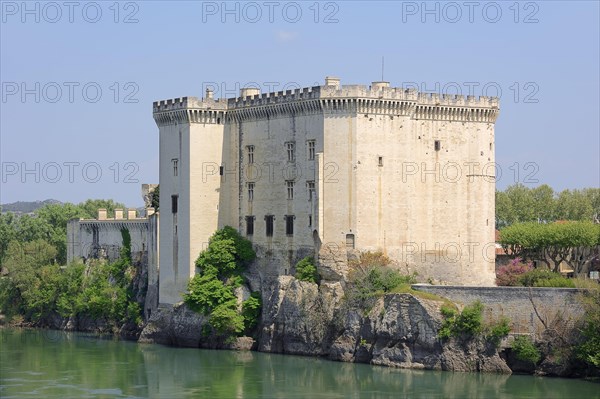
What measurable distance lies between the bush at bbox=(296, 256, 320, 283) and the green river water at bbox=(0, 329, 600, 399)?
3.90 m

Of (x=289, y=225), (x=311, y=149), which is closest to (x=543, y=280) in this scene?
(x=311, y=149)

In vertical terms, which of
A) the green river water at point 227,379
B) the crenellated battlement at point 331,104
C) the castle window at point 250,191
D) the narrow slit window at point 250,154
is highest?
the crenellated battlement at point 331,104

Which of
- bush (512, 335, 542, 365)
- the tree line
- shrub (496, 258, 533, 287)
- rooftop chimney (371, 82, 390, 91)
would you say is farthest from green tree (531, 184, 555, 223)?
bush (512, 335, 542, 365)

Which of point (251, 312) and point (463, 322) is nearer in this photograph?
point (463, 322)

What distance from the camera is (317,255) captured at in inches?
2709

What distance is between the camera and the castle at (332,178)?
226ft

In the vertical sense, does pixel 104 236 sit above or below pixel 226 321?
above

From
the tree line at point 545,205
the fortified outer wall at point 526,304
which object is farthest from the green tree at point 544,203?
the fortified outer wall at point 526,304

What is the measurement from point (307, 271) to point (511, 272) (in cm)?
1174

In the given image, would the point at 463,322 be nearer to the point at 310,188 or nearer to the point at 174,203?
the point at 310,188

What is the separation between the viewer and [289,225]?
235ft

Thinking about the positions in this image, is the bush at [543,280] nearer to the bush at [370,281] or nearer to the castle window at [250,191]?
the bush at [370,281]

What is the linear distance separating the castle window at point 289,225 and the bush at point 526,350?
14779 mm

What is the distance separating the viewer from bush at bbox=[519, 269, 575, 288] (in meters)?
63.5
